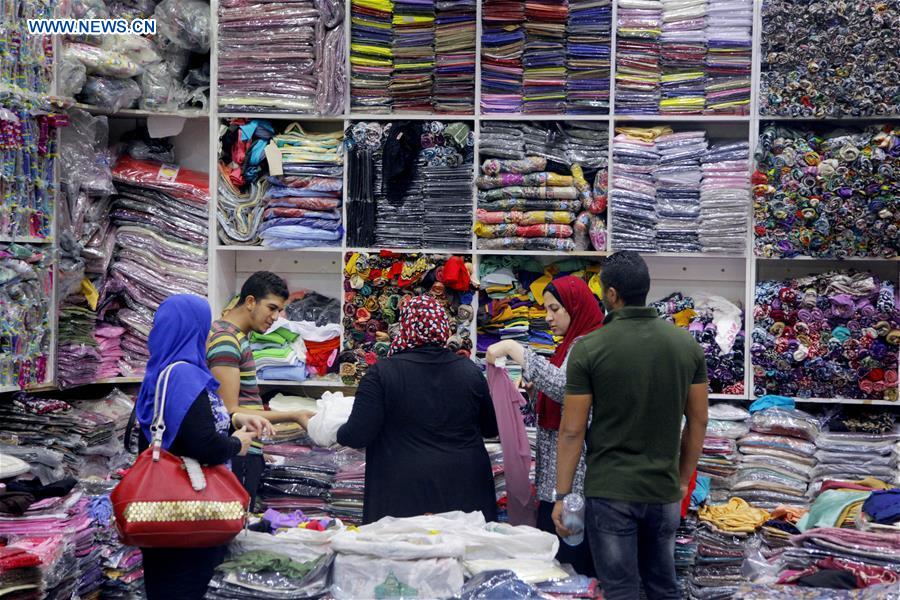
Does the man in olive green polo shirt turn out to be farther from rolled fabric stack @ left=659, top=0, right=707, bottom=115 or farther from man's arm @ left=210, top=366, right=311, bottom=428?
rolled fabric stack @ left=659, top=0, right=707, bottom=115

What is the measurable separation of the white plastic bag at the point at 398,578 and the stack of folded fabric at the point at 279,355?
2.67 meters

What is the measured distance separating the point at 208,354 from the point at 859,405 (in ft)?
10.7

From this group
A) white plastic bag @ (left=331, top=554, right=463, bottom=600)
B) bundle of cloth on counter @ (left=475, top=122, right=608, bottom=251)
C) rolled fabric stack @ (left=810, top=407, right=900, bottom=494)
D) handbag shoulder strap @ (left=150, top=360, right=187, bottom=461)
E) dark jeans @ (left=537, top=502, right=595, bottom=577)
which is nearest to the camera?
white plastic bag @ (left=331, top=554, right=463, bottom=600)

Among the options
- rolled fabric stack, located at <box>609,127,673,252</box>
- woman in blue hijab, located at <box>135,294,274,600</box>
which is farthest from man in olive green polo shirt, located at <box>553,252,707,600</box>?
rolled fabric stack, located at <box>609,127,673,252</box>

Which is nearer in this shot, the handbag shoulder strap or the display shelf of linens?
the handbag shoulder strap

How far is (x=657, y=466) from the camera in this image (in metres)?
3.50

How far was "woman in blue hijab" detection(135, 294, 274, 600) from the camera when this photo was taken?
320cm

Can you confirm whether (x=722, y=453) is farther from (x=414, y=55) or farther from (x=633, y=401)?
(x=414, y=55)

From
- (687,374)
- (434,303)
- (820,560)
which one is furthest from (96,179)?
(820,560)

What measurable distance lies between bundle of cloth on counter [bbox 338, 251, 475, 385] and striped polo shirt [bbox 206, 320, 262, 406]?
57.5 inches

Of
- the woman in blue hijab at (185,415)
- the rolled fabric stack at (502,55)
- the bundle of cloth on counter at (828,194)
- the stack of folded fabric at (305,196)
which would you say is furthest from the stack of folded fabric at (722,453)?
the woman in blue hijab at (185,415)

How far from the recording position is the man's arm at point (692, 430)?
3.65 meters
